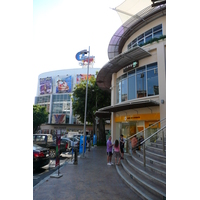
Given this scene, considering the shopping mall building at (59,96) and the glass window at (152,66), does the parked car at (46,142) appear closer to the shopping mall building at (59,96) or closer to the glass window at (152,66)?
the glass window at (152,66)

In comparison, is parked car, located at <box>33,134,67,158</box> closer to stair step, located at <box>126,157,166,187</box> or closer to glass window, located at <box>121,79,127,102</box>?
glass window, located at <box>121,79,127,102</box>

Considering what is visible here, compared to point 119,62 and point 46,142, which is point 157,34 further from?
point 46,142

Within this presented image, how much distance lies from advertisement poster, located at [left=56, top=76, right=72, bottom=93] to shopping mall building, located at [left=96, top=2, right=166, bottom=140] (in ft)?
148

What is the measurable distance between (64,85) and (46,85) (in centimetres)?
841

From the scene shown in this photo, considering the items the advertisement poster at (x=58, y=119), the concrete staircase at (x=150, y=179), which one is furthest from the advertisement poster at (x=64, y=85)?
the concrete staircase at (x=150, y=179)

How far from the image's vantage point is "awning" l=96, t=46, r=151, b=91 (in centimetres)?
1361

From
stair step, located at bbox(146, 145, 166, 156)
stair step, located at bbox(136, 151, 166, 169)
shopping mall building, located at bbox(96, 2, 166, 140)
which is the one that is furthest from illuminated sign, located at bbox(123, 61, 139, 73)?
stair step, located at bbox(136, 151, 166, 169)

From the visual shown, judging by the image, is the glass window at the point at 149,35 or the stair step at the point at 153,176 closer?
the stair step at the point at 153,176

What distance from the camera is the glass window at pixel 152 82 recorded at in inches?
521

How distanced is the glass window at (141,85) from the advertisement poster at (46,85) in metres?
54.7
